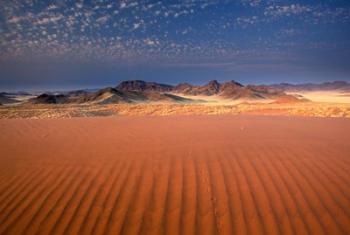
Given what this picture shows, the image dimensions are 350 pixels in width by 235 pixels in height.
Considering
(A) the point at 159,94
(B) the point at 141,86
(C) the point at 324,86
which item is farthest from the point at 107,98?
(C) the point at 324,86

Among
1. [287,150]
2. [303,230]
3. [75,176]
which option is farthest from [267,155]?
[75,176]

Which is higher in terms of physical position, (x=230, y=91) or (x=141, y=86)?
(x=230, y=91)

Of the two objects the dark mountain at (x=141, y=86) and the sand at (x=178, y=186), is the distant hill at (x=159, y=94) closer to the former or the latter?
the dark mountain at (x=141, y=86)

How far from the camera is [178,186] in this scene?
4605mm

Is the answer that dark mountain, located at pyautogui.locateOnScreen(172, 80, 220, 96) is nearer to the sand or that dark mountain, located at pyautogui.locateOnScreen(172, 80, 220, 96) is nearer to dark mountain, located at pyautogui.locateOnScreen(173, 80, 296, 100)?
dark mountain, located at pyautogui.locateOnScreen(173, 80, 296, 100)

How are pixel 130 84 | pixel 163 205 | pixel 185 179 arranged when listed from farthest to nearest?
pixel 130 84
pixel 185 179
pixel 163 205

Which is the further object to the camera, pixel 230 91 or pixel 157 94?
pixel 230 91

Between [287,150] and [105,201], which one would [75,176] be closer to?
[105,201]

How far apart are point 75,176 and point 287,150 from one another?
187 inches

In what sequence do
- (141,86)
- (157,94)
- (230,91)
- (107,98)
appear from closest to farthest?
(107,98) → (157,94) → (230,91) → (141,86)

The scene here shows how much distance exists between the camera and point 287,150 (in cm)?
661

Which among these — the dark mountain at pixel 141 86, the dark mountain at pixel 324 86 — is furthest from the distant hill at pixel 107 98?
the dark mountain at pixel 324 86

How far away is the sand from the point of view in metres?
3.59

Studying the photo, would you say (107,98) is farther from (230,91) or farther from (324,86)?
(324,86)
